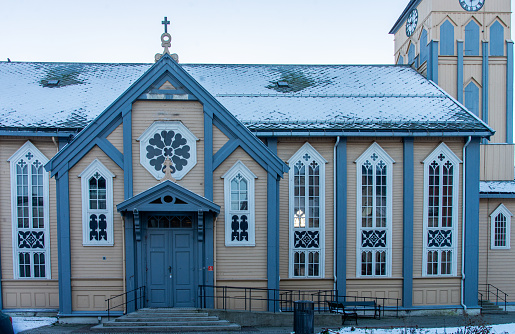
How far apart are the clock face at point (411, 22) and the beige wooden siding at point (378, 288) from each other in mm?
13095

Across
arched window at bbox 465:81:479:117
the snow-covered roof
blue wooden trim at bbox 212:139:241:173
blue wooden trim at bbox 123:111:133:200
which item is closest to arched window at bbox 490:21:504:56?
arched window at bbox 465:81:479:117

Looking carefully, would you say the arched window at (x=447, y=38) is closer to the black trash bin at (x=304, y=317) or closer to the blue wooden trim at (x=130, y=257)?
the black trash bin at (x=304, y=317)

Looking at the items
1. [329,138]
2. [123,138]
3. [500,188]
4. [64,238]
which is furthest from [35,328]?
[500,188]

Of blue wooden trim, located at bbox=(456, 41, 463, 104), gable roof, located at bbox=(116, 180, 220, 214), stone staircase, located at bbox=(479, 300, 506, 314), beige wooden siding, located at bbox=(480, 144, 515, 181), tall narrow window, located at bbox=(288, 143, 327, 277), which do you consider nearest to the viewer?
gable roof, located at bbox=(116, 180, 220, 214)

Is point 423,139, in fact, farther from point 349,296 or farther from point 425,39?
point 425,39

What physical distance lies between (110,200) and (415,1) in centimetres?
1724

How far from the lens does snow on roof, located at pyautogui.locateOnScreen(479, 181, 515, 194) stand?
15.0 meters

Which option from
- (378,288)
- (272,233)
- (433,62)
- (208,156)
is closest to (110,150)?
(208,156)

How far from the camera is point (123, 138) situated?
1177cm

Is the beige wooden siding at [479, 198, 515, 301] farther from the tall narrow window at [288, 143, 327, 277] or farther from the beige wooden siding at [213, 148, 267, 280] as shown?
the beige wooden siding at [213, 148, 267, 280]

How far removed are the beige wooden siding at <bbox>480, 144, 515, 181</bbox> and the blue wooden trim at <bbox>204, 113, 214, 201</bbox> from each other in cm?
1211

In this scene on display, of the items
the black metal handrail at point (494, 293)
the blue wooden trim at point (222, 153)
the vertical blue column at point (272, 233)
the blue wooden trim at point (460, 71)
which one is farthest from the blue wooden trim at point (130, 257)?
the blue wooden trim at point (460, 71)

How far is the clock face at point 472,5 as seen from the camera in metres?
18.2

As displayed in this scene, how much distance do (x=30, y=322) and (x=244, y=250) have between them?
700 cm
